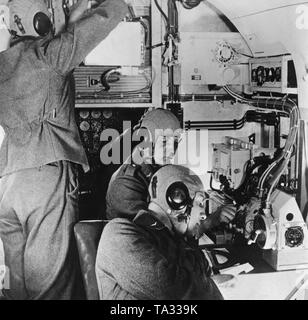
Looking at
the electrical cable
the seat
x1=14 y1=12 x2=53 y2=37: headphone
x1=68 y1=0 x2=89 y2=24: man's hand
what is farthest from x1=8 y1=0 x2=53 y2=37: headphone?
the electrical cable

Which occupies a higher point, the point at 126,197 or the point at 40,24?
the point at 40,24

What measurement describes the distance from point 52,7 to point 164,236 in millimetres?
1272

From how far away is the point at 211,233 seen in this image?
8.07 feet

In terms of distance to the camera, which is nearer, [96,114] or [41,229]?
[41,229]

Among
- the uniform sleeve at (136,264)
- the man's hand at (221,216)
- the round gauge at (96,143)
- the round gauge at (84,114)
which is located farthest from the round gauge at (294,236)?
the round gauge at (84,114)

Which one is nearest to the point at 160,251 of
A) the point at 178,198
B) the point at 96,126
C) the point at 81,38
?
the point at 178,198

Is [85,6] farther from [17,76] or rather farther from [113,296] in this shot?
[113,296]

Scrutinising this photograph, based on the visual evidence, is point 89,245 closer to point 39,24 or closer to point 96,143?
point 96,143

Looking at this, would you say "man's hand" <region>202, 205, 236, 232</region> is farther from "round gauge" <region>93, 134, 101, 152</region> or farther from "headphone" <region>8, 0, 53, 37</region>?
"headphone" <region>8, 0, 53, 37</region>

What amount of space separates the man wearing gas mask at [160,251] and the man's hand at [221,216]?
332 millimetres

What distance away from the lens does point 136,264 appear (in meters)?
1.68

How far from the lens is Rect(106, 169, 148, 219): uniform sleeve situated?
2287 millimetres

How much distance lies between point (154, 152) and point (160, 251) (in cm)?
70

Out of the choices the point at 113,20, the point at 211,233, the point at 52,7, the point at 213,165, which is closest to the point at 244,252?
the point at 211,233
